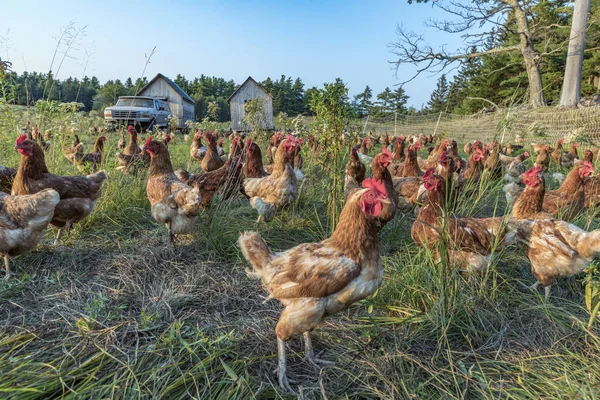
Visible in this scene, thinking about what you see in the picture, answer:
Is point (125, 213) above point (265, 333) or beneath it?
above

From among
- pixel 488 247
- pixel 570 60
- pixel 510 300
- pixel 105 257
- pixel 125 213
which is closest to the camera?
pixel 510 300

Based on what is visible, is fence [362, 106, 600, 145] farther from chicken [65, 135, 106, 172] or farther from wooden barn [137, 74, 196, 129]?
wooden barn [137, 74, 196, 129]

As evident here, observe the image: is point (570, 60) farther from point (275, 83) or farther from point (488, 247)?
point (275, 83)

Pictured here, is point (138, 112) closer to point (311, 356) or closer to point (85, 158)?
point (85, 158)

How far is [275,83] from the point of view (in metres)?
48.0

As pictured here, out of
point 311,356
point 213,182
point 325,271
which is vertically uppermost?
point 213,182

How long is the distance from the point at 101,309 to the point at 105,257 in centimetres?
108

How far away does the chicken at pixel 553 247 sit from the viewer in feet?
9.84

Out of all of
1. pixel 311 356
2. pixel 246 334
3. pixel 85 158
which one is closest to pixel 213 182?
pixel 246 334

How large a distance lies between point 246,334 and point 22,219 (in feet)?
7.90

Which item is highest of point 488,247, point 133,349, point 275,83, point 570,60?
point 275,83

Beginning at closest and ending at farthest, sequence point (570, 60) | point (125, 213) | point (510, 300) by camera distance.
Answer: point (510, 300) < point (125, 213) < point (570, 60)

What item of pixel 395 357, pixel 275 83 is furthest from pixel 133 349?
pixel 275 83

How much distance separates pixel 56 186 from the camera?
12.8 ft
